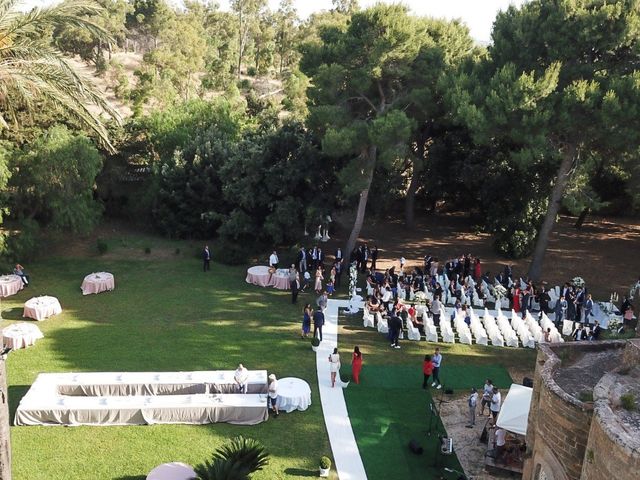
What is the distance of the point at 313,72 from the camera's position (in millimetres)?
24875

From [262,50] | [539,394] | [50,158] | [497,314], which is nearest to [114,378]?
[539,394]

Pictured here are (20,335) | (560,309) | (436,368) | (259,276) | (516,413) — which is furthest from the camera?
(259,276)

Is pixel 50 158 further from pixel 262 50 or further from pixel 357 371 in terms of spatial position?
pixel 262 50

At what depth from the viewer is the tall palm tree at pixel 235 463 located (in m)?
11.3

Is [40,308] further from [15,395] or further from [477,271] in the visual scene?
[477,271]

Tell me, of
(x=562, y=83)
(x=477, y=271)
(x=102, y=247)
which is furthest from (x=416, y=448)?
(x=102, y=247)

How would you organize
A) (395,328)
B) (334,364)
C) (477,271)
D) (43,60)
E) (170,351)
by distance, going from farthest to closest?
1. (477,271)
2. (395,328)
3. (170,351)
4. (334,364)
5. (43,60)

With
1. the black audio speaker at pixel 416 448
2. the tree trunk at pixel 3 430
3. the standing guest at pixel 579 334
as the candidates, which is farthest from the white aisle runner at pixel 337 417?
the standing guest at pixel 579 334

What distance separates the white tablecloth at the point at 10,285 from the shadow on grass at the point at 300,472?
14.0 m

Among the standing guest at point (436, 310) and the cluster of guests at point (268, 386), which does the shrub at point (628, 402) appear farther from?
the standing guest at point (436, 310)

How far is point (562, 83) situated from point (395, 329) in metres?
11.7

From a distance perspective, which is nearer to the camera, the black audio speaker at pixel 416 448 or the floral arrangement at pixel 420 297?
the black audio speaker at pixel 416 448

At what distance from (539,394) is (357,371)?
21.3 feet

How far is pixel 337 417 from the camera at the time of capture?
15.2 meters
